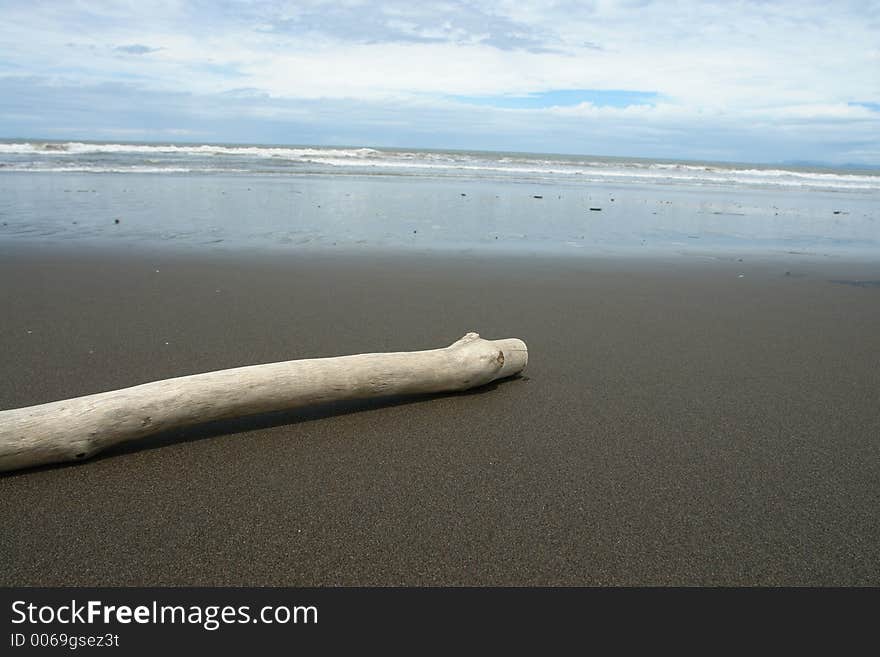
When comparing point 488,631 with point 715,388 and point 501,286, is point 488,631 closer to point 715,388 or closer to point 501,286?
point 715,388

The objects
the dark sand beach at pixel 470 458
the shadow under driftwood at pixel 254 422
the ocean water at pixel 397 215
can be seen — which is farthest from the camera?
the ocean water at pixel 397 215

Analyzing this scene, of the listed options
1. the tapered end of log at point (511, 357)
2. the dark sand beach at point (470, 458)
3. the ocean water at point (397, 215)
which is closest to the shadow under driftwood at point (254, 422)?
the dark sand beach at point (470, 458)

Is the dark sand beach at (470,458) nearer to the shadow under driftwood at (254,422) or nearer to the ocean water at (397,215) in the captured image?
the shadow under driftwood at (254,422)

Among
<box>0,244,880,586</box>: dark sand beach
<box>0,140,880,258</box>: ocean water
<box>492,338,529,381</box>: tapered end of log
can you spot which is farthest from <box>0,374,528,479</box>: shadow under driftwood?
<box>0,140,880,258</box>: ocean water

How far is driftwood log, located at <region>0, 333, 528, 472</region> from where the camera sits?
2727mm

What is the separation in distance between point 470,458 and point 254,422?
119cm

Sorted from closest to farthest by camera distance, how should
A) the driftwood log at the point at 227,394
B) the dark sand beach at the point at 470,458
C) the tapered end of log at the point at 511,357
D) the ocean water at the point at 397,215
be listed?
the dark sand beach at the point at 470,458 → the driftwood log at the point at 227,394 → the tapered end of log at the point at 511,357 → the ocean water at the point at 397,215

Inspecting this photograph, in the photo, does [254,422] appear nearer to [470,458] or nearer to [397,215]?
[470,458]

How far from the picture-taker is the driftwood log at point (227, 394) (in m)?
2.73

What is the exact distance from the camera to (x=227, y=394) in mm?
3105

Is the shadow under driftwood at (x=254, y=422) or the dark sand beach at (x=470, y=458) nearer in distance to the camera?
the dark sand beach at (x=470, y=458)

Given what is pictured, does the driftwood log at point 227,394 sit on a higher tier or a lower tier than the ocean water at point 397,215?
lower

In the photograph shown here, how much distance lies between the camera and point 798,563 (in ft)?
7.87

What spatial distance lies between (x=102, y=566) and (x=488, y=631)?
4.55ft
